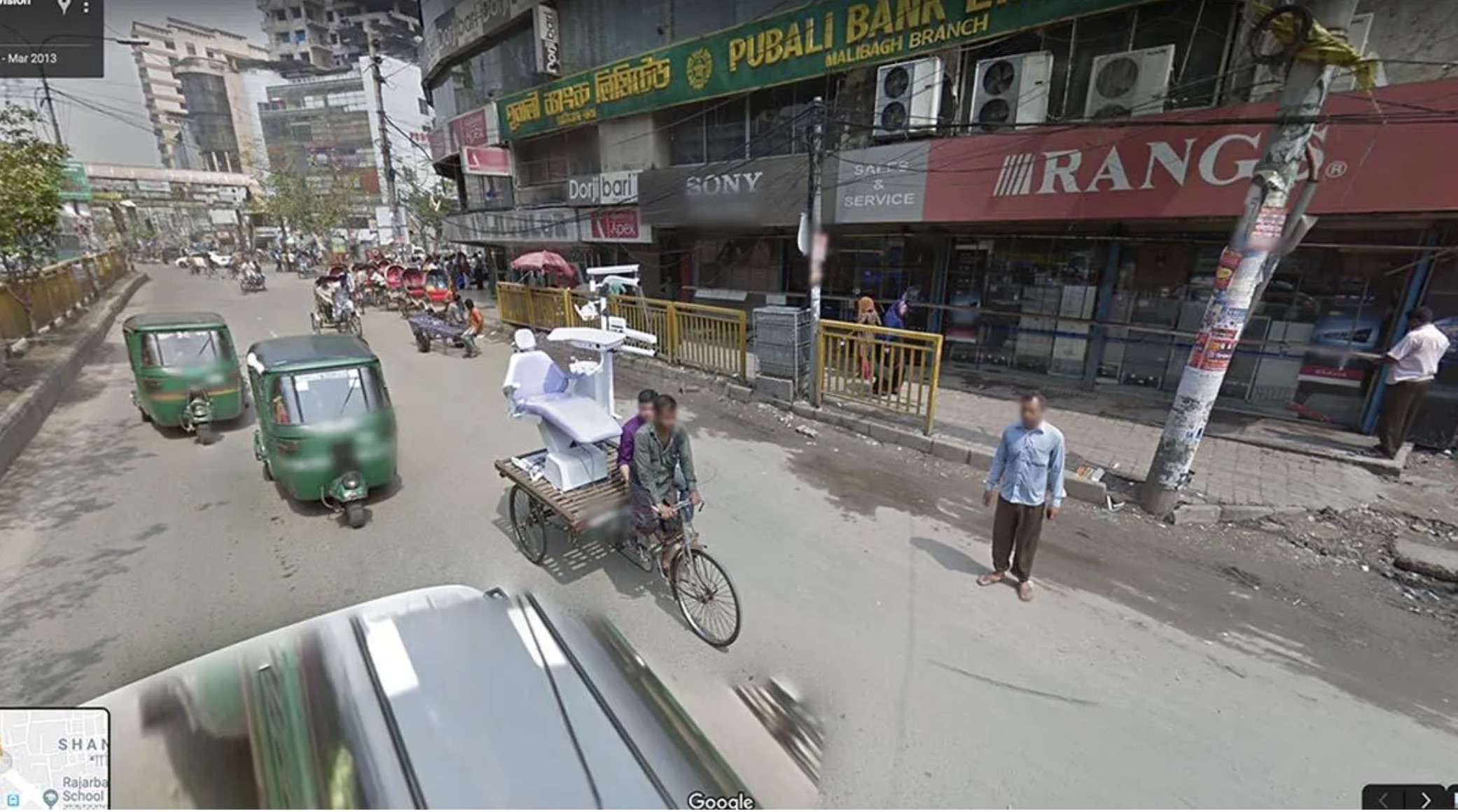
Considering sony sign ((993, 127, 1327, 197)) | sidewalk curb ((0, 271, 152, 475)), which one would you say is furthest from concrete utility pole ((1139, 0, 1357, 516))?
sidewalk curb ((0, 271, 152, 475))

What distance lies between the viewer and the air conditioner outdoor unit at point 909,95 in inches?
352

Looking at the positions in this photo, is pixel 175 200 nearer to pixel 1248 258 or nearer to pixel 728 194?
pixel 728 194

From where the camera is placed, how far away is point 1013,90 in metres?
8.35

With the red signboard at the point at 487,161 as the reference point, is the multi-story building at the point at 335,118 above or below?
above

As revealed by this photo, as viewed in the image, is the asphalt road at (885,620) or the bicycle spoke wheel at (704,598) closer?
the asphalt road at (885,620)

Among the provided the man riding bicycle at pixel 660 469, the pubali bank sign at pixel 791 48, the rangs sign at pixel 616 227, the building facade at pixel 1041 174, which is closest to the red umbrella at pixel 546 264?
the rangs sign at pixel 616 227

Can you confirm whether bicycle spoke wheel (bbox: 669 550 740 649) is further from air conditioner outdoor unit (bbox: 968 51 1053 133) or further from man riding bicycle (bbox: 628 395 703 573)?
air conditioner outdoor unit (bbox: 968 51 1053 133)

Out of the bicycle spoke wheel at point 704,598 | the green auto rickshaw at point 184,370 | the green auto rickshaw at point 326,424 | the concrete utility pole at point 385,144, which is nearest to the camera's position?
the bicycle spoke wheel at point 704,598

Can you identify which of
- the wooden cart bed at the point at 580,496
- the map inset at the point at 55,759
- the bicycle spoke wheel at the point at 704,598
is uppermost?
the map inset at the point at 55,759

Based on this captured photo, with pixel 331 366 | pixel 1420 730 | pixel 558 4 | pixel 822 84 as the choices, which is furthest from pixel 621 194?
pixel 1420 730

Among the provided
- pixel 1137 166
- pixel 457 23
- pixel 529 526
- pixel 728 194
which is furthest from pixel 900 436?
pixel 457 23

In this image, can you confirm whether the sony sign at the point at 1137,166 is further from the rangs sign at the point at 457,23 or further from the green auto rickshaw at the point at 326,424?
the rangs sign at the point at 457,23

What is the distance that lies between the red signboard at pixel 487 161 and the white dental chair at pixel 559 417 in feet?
50.8

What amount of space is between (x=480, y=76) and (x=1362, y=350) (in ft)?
81.7
